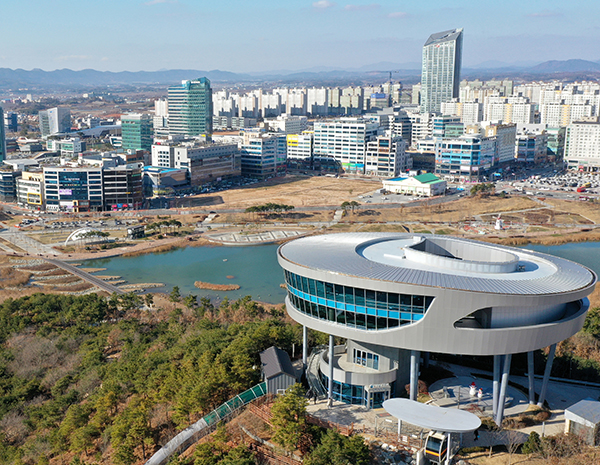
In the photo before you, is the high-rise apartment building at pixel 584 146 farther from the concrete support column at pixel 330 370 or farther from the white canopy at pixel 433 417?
the white canopy at pixel 433 417

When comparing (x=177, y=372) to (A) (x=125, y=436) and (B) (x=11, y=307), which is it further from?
(B) (x=11, y=307)

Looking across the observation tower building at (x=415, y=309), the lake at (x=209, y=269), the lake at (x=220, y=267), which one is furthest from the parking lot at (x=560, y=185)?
the observation tower building at (x=415, y=309)

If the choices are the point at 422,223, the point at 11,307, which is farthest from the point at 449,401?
the point at 422,223

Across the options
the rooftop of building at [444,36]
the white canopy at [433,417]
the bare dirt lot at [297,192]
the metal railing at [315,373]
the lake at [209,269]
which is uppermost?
the rooftop of building at [444,36]

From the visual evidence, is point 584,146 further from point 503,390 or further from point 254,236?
point 503,390

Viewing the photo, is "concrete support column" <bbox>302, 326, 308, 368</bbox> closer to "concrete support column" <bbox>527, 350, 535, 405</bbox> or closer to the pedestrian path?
"concrete support column" <bbox>527, 350, 535, 405</bbox>
